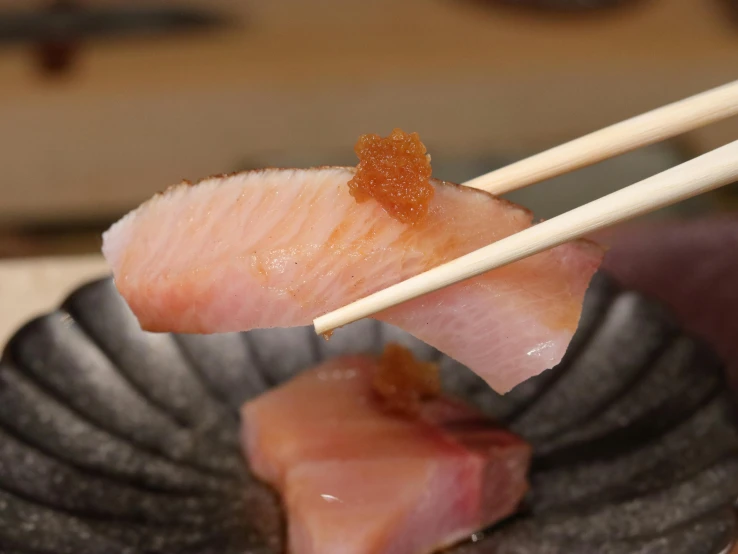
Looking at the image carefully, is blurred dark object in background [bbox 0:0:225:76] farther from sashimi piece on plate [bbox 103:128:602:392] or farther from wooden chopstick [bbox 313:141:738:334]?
wooden chopstick [bbox 313:141:738:334]

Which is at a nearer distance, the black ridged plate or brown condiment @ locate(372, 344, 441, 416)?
the black ridged plate

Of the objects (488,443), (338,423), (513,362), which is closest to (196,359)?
(338,423)

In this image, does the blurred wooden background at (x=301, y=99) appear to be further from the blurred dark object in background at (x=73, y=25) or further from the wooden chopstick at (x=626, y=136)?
the wooden chopstick at (x=626, y=136)

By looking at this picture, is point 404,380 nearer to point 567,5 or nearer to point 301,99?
point 301,99

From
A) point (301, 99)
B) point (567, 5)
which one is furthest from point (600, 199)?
point (567, 5)

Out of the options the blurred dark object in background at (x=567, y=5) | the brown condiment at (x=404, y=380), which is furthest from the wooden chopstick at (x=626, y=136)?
the blurred dark object in background at (x=567, y=5)

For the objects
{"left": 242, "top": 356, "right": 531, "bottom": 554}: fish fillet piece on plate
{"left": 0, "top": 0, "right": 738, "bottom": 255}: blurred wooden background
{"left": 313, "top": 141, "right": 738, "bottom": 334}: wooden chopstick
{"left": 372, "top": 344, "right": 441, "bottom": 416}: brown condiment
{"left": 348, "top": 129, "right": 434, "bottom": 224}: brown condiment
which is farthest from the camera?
{"left": 0, "top": 0, "right": 738, "bottom": 255}: blurred wooden background

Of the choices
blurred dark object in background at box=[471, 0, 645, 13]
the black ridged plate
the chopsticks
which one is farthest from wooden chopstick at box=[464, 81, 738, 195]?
blurred dark object in background at box=[471, 0, 645, 13]

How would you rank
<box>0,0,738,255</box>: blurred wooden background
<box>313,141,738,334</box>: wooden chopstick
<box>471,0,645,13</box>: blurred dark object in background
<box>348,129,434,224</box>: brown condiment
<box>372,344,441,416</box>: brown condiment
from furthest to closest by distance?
1. <box>471,0,645,13</box>: blurred dark object in background
2. <box>0,0,738,255</box>: blurred wooden background
3. <box>372,344,441,416</box>: brown condiment
4. <box>348,129,434,224</box>: brown condiment
5. <box>313,141,738,334</box>: wooden chopstick
